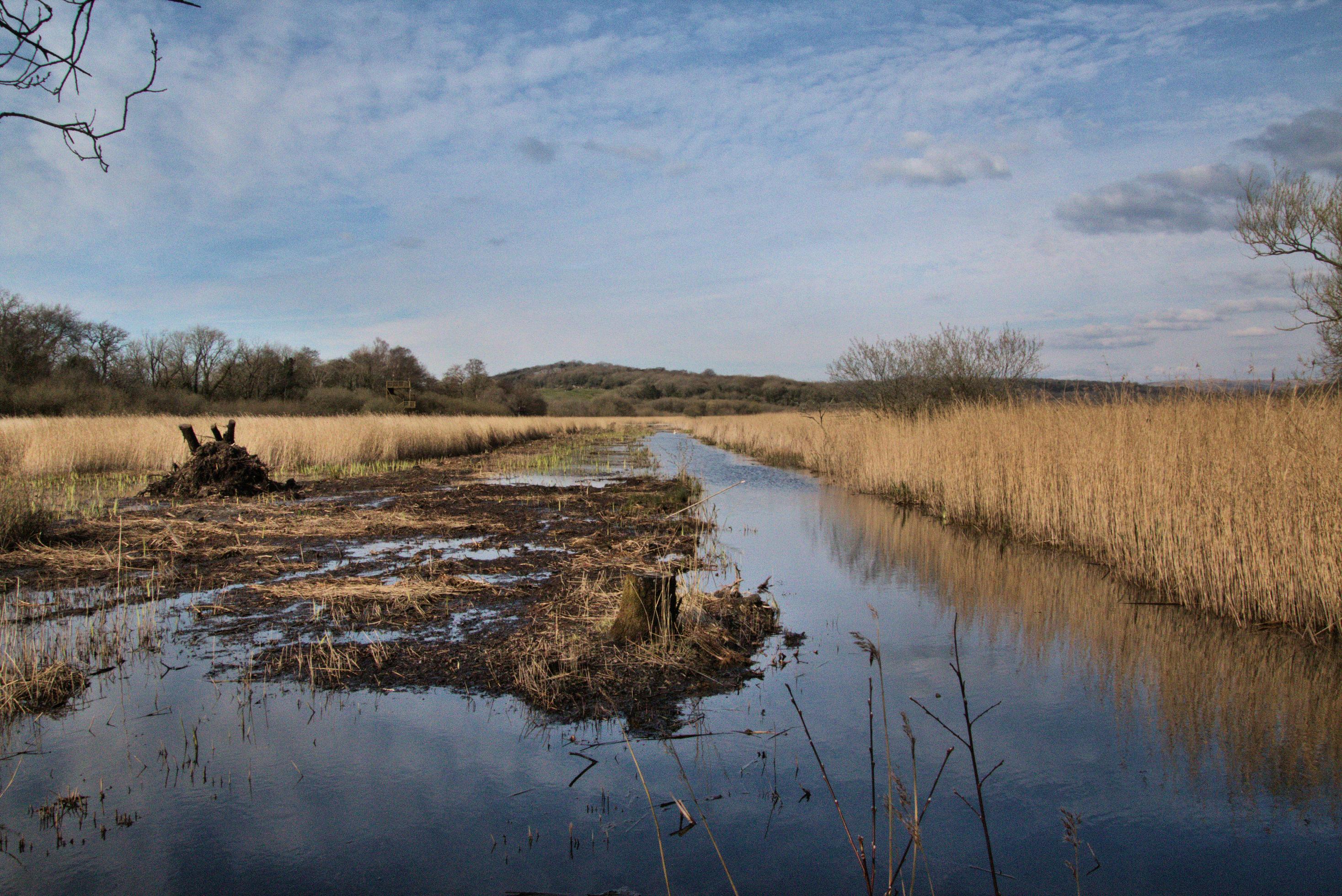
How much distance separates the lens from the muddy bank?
4.47 metres

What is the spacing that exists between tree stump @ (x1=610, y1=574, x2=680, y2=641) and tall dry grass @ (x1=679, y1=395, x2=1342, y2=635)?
4581 mm

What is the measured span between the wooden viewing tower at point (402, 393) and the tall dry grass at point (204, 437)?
1745 centimetres

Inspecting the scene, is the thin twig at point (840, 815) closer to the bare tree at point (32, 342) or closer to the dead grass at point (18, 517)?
the dead grass at point (18, 517)

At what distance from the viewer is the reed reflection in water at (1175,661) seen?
3.62m

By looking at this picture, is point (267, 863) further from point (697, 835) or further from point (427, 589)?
point (427, 589)

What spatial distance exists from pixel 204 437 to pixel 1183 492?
942 inches

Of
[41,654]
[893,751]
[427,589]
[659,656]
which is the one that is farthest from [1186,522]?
[41,654]

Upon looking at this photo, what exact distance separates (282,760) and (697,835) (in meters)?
1.99

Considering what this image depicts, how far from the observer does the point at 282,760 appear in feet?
11.0

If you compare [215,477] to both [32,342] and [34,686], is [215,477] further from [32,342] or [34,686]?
[32,342]

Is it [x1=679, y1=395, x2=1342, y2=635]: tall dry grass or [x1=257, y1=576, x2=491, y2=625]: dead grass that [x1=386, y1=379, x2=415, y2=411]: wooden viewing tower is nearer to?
[x1=679, y1=395, x2=1342, y2=635]: tall dry grass

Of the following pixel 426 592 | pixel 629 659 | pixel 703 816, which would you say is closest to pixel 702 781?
pixel 703 816

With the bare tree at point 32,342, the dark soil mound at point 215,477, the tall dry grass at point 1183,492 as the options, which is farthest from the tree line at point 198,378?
the tall dry grass at point 1183,492

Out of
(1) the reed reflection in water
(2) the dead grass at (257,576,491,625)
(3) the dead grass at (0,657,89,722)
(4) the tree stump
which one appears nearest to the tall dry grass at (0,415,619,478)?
(2) the dead grass at (257,576,491,625)
